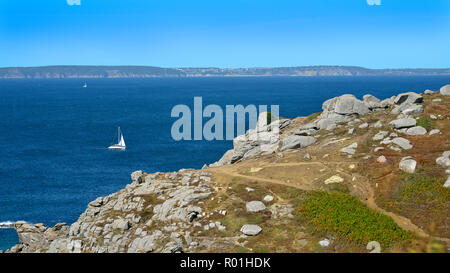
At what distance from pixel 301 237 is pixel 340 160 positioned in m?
16.0

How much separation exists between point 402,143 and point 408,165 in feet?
19.0

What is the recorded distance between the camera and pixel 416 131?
49.2 meters

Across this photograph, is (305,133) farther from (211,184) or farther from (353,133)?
(211,184)

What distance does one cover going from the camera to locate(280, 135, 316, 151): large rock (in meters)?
54.9

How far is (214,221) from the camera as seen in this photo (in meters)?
37.5

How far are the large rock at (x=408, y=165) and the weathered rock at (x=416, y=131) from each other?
770 centimetres

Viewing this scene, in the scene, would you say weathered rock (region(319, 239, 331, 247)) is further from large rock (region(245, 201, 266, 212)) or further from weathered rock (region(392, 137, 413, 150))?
weathered rock (region(392, 137, 413, 150))

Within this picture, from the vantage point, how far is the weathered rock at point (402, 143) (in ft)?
152

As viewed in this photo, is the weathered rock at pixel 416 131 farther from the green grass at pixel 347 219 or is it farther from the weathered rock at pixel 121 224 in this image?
the weathered rock at pixel 121 224

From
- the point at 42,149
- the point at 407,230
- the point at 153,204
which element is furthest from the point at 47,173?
the point at 407,230

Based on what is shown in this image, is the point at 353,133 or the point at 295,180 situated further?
the point at 353,133

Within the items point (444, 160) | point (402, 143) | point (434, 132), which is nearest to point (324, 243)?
point (444, 160)

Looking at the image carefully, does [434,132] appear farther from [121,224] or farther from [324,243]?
[121,224]

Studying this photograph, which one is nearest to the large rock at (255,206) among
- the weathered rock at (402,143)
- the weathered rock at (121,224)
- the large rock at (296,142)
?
the weathered rock at (121,224)
